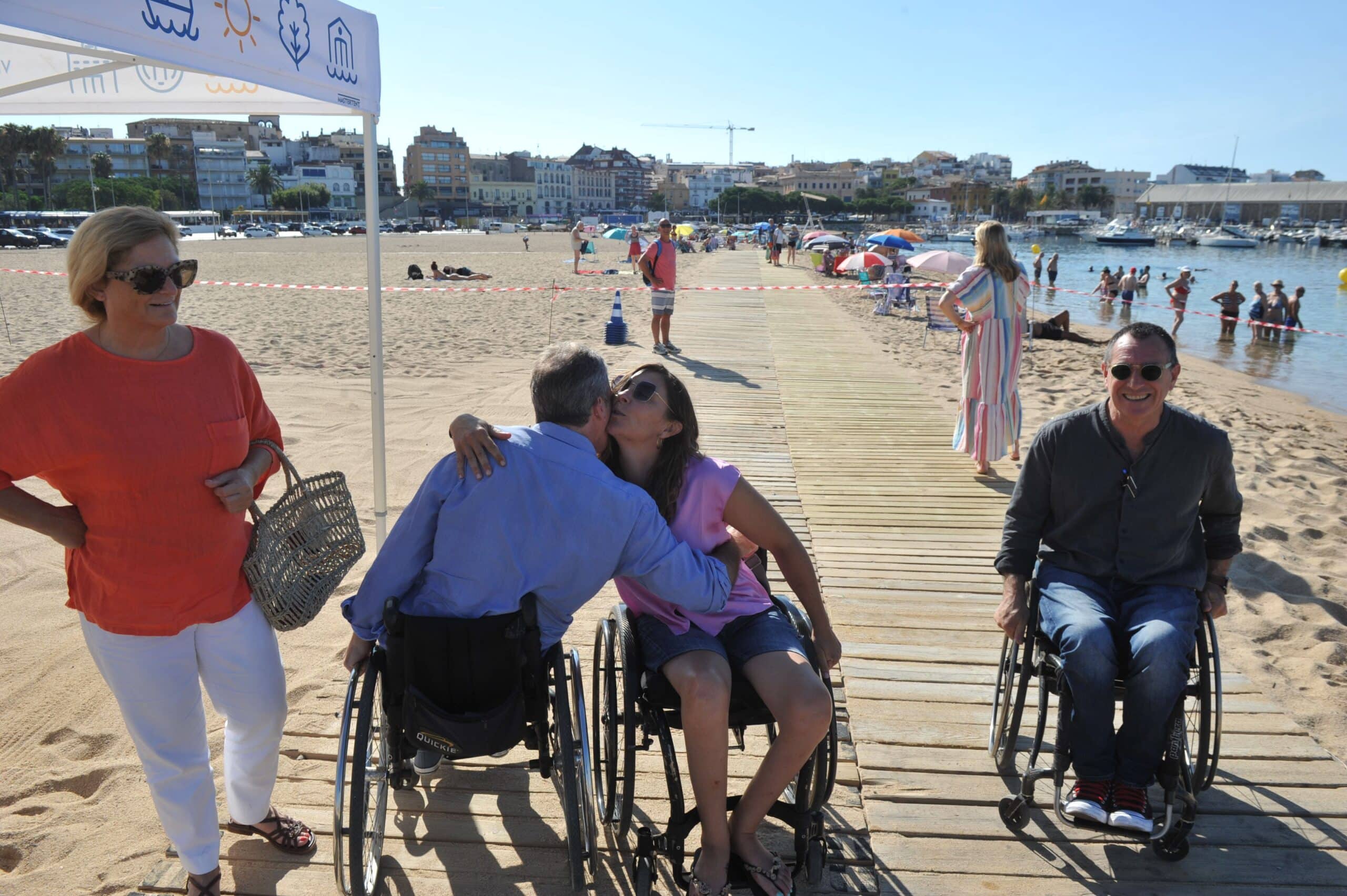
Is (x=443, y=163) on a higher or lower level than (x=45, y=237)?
higher

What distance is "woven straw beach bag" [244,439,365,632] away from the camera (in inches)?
84.3

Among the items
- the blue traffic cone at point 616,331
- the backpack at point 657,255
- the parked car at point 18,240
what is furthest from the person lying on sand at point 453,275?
the parked car at point 18,240

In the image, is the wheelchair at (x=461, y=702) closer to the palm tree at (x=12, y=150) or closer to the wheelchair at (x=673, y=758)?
the wheelchair at (x=673, y=758)

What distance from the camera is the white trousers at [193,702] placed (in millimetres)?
2000

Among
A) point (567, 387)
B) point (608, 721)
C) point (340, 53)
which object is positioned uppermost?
point (340, 53)

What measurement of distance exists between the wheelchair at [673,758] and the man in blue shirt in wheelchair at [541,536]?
24 cm

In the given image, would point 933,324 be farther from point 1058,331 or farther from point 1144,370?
point 1144,370

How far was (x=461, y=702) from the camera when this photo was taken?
202 centimetres

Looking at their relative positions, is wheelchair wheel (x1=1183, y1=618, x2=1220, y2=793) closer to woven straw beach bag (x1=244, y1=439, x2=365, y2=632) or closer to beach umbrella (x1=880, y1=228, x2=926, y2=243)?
woven straw beach bag (x1=244, y1=439, x2=365, y2=632)

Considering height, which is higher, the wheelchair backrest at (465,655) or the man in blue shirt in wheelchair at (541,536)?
the man in blue shirt in wheelchair at (541,536)

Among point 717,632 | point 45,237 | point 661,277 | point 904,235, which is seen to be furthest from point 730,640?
point 45,237

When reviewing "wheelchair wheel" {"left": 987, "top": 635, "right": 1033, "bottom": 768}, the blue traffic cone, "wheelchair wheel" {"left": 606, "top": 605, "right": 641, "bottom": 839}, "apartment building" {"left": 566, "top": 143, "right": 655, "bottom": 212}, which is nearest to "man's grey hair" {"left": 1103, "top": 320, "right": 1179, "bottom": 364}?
"wheelchair wheel" {"left": 987, "top": 635, "right": 1033, "bottom": 768}

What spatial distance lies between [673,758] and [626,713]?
0.15 m

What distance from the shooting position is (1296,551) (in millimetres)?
4934
